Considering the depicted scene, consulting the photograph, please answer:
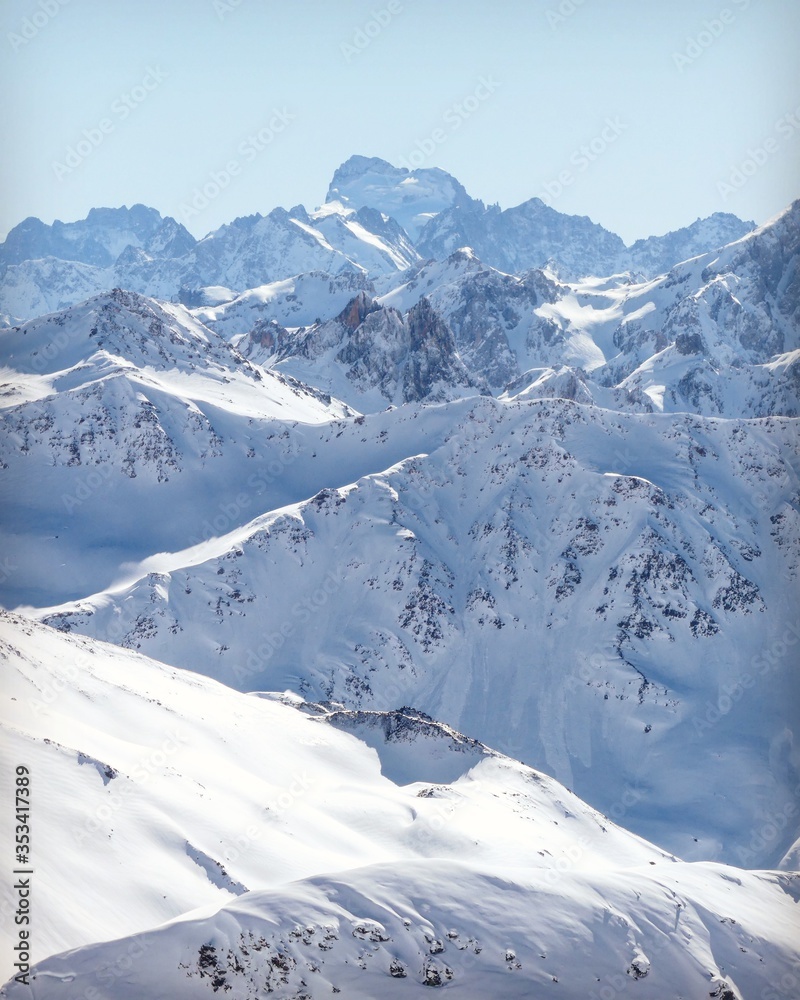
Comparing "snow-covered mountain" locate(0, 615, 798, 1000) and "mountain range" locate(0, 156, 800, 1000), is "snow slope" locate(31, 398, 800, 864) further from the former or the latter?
"snow-covered mountain" locate(0, 615, 798, 1000)

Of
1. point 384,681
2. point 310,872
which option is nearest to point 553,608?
point 384,681

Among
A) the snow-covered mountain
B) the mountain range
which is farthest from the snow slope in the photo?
the snow-covered mountain

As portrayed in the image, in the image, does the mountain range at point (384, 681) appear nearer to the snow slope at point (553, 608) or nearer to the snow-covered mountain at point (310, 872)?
the snow-covered mountain at point (310, 872)

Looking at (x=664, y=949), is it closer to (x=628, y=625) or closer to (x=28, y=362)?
(x=628, y=625)

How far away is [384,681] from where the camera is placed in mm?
121812

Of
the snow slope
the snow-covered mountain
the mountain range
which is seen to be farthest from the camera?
the snow slope

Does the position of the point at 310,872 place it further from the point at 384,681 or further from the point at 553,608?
the point at 553,608

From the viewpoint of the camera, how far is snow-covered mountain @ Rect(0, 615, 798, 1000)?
1656 inches

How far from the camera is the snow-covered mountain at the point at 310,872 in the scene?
42.1 m

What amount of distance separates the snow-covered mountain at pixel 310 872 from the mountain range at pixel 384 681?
202 mm

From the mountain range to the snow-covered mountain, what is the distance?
0.66ft

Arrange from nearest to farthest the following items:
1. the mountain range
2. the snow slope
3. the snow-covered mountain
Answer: the snow-covered mountain → the mountain range → the snow slope

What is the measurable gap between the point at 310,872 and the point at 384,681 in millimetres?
64818

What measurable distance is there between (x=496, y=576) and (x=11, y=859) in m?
96.3
